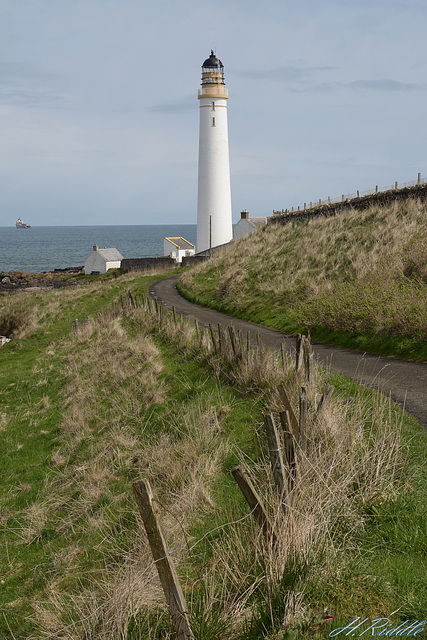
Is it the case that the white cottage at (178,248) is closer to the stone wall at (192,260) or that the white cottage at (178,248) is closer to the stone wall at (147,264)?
the stone wall at (147,264)

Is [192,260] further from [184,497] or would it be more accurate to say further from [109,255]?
[184,497]

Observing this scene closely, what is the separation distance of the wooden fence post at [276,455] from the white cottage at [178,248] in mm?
60998

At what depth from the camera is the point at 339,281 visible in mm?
21359

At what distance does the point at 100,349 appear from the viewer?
20156 mm

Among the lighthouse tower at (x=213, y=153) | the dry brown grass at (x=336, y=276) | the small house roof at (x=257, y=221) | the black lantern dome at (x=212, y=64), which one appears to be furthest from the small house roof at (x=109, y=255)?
the dry brown grass at (x=336, y=276)

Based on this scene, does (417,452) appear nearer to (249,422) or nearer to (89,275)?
(249,422)

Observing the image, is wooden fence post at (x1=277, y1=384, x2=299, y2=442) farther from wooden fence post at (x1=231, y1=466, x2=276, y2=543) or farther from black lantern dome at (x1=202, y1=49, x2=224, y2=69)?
black lantern dome at (x1=202, y1=49, x2=224, y2=69)

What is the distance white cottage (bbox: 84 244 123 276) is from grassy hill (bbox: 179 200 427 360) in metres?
31.5

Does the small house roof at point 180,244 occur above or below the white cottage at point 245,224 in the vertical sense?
below

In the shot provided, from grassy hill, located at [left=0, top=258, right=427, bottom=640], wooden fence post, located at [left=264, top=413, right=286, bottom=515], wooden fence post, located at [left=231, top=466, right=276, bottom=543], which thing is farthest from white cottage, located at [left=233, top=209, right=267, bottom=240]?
wooden fence post, located at [left=231, top=466, right=276, bottom=543]

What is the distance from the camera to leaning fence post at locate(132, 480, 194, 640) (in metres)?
4.00

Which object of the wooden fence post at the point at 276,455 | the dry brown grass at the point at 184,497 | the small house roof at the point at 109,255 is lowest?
the dry brown grass at the point at 184,497

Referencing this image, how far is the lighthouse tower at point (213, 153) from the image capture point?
50.9 metres

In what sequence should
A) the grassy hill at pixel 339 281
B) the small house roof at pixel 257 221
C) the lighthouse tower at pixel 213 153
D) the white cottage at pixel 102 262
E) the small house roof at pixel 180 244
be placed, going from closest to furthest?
the grassy hill at pixel 339 281 → the lighthouse tower at pixel 213 153 → the small house roof at pixel 257 221 → the white cottage at pixel 102 262 → the small house roof at pixel 180 244
